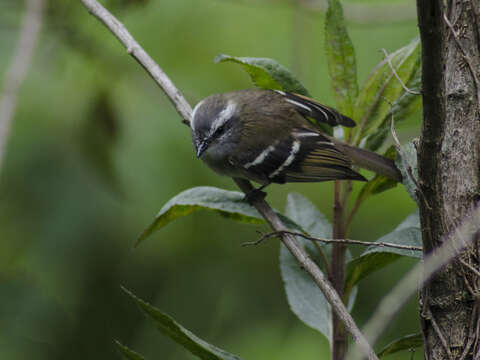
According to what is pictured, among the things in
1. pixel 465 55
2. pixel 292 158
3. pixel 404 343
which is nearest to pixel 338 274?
pixel 404 343

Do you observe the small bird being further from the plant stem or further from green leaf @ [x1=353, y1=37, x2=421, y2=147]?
the plant stem

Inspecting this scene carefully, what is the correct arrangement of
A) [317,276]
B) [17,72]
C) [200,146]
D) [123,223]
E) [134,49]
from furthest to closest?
[123,223] → [200,146] → [134,49] → [17,72] → [317,276]

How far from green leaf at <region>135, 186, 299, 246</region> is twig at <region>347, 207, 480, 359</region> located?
65 cm

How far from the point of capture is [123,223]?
11.5 ft

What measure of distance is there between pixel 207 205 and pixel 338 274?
1.65 feet

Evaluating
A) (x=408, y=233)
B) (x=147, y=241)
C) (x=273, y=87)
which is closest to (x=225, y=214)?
(x=273, y=87)

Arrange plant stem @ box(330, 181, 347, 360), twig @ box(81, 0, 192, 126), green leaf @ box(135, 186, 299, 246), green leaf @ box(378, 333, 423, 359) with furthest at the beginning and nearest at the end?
twig @ box(81, 0, 192, 126), green leaf @ box(135, 186, 299, 246), plant stem @ box(330, 181, 347, 360), green leaf @ box(378, 333, 423, 359)

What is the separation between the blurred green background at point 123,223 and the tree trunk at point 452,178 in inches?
65.1

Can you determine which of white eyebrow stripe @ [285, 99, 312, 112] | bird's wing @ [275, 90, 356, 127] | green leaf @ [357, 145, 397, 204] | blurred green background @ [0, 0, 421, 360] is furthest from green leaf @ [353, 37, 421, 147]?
blurred green background @ [0, 0, 421, 360]

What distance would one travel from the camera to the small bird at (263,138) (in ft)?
9.90

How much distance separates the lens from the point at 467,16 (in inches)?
63.7

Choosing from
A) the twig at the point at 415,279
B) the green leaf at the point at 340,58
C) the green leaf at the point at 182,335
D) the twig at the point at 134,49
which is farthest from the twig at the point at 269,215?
the green leaf at the point at 340,58

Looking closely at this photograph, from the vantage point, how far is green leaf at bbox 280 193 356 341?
2070mm

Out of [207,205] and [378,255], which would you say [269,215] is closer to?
[207,205]
